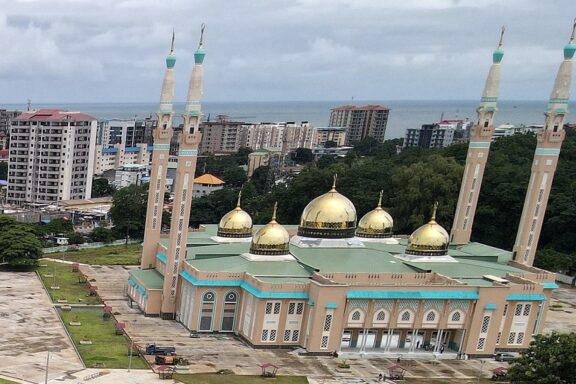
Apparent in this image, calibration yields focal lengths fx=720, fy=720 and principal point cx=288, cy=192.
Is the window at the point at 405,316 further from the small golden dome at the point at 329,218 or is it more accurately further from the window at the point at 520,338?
the small golden dome at the point at 329,218

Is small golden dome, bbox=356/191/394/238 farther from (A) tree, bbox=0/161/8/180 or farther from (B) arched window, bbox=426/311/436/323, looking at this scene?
(A) tree, bbox=0/161/8/180

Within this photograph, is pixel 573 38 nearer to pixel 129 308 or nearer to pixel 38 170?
pixel 129 308

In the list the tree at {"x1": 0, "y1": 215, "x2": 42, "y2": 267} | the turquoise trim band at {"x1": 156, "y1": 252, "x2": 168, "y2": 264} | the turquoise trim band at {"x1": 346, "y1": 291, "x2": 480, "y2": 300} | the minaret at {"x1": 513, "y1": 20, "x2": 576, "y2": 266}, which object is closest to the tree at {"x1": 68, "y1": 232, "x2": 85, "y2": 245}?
the tree at {"x1": 0, "y1": 215, "x2": 42, "y2": 267}

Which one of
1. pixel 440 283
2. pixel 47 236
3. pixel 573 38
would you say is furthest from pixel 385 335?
pixel 47 236

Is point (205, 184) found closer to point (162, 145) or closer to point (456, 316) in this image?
point (162, 145)

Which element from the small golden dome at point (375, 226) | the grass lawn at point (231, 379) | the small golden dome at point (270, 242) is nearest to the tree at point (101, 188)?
the small golden dome at point (375, 226)

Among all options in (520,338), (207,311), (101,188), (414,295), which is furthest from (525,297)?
(101,188)
